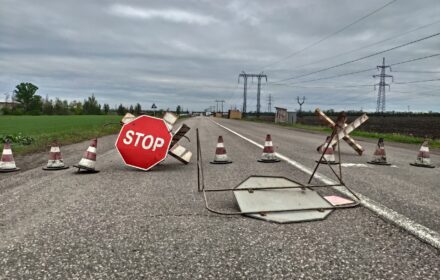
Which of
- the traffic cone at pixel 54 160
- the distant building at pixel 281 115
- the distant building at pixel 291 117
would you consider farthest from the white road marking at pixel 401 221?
the distant building at pixel 281 115

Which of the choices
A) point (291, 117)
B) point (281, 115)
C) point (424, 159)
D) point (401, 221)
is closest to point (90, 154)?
point (401, 221)

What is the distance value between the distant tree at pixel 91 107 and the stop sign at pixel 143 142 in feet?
442

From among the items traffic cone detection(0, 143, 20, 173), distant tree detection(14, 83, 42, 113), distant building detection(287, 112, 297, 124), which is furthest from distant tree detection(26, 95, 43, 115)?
traffic cone detection(0, 143, 20, 173)

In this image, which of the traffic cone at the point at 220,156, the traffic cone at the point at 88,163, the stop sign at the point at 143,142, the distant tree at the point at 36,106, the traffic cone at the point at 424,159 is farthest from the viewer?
the distant tree at the point at 36,106

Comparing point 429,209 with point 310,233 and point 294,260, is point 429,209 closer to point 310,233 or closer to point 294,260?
point 310,233

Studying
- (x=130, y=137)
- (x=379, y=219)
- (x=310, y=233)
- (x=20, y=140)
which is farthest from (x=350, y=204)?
(x=20, y=140)

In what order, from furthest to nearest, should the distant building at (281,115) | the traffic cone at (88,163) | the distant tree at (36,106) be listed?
the distant tree at (36,106) < the distant building at (281,115) < the traffic cone at (88,163)

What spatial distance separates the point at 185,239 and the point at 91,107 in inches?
5583

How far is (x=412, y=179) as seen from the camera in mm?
7645

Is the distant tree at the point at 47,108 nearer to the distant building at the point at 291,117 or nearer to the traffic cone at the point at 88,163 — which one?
the distant building at the point at 291,117

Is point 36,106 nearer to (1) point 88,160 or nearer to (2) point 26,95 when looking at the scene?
(2) point 26,95

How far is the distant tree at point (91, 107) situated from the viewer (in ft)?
451

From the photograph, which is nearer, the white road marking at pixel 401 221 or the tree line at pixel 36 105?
the white road marking at pixel 401 221

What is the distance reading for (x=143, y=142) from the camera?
8734mm
